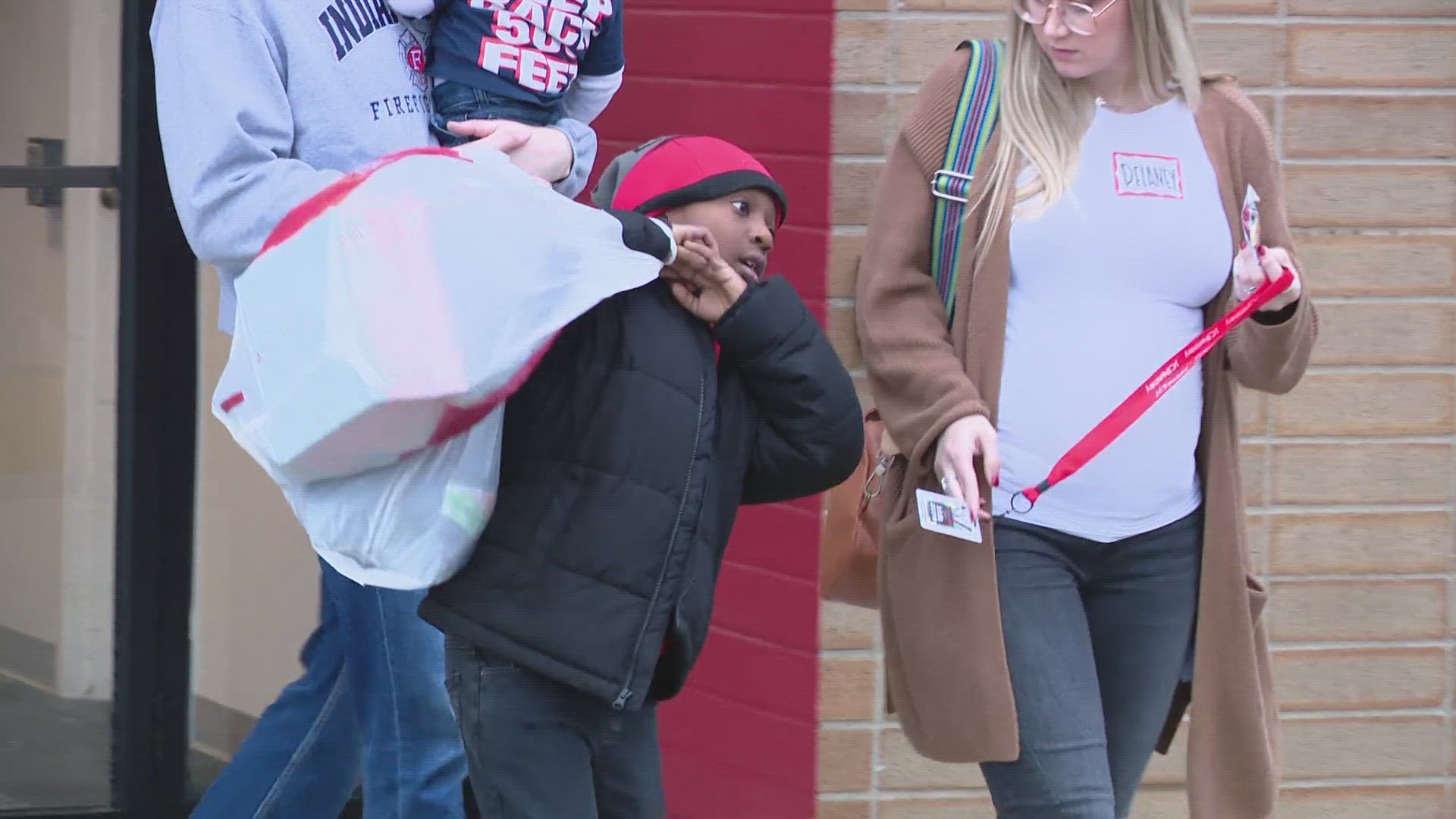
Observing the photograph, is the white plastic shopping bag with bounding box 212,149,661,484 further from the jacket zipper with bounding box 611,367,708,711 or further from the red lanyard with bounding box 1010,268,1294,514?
the red lanyard with bounding box 1010,268,1294,514

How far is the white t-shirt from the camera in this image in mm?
2820

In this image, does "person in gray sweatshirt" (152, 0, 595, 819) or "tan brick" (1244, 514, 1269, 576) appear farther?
"tan brick" (1244, 514, 1269, 576)

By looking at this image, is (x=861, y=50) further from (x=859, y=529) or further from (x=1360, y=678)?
(x=1360, y=678)

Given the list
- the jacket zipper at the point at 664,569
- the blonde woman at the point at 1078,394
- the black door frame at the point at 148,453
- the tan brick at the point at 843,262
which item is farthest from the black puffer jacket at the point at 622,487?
the black door frame at the point at 148,453

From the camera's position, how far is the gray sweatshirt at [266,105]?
8.68ft

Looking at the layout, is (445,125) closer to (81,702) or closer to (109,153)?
(109,153)

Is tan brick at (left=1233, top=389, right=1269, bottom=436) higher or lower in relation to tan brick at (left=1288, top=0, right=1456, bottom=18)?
lower

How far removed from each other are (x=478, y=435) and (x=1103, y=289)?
0.95 metres

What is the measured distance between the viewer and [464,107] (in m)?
2.84

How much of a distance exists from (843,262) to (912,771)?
1100 millimetres

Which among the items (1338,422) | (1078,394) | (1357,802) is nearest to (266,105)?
(1078,394)

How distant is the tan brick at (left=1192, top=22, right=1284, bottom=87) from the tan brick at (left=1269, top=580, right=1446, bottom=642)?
3.58ft

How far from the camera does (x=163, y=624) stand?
4156 mm

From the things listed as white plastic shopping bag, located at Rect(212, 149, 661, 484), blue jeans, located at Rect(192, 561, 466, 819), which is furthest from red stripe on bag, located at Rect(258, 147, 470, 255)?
blue jeans, located at Rect(192, 561, 466, 819)
